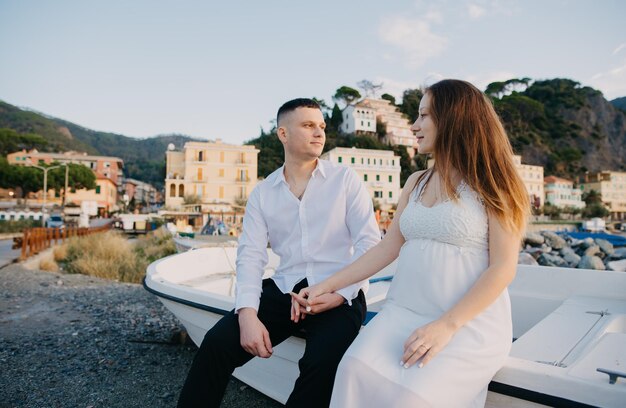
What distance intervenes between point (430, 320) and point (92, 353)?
3.55m

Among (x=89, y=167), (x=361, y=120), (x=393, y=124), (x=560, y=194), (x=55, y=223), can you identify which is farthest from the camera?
(x=393, y=124)

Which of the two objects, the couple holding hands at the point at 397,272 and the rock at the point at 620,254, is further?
the rock at the point at 620,254

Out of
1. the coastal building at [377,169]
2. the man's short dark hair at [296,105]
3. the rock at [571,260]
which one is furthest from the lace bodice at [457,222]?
the coastal building at [377,169]

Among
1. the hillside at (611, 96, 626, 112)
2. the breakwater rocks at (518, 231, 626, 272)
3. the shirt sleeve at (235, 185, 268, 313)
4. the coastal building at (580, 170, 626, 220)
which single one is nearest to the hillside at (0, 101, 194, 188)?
the breakwater rocks at (518, 231, 626, 272)

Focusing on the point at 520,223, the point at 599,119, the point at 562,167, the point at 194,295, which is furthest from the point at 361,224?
the point at 599,119

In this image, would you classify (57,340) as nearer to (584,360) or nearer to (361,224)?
(361,224)

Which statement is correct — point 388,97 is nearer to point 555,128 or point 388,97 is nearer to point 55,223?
point 555,128

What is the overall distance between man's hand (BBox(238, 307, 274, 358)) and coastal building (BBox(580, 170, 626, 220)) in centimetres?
8203

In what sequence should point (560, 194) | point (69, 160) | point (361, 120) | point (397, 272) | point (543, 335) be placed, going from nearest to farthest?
1. point (397, 272)
2. point (543, 335)
3. point (69, 160)
4. point (361, 120)
5. point (560, 194)

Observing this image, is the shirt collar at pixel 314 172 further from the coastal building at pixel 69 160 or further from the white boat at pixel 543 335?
the coastal building at pixel 69 160

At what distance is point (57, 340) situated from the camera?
13.3 ft

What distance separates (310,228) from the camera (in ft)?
6.99

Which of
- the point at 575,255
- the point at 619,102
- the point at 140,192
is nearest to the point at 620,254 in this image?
the point at 575,255

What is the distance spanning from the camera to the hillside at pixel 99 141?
96312mm
